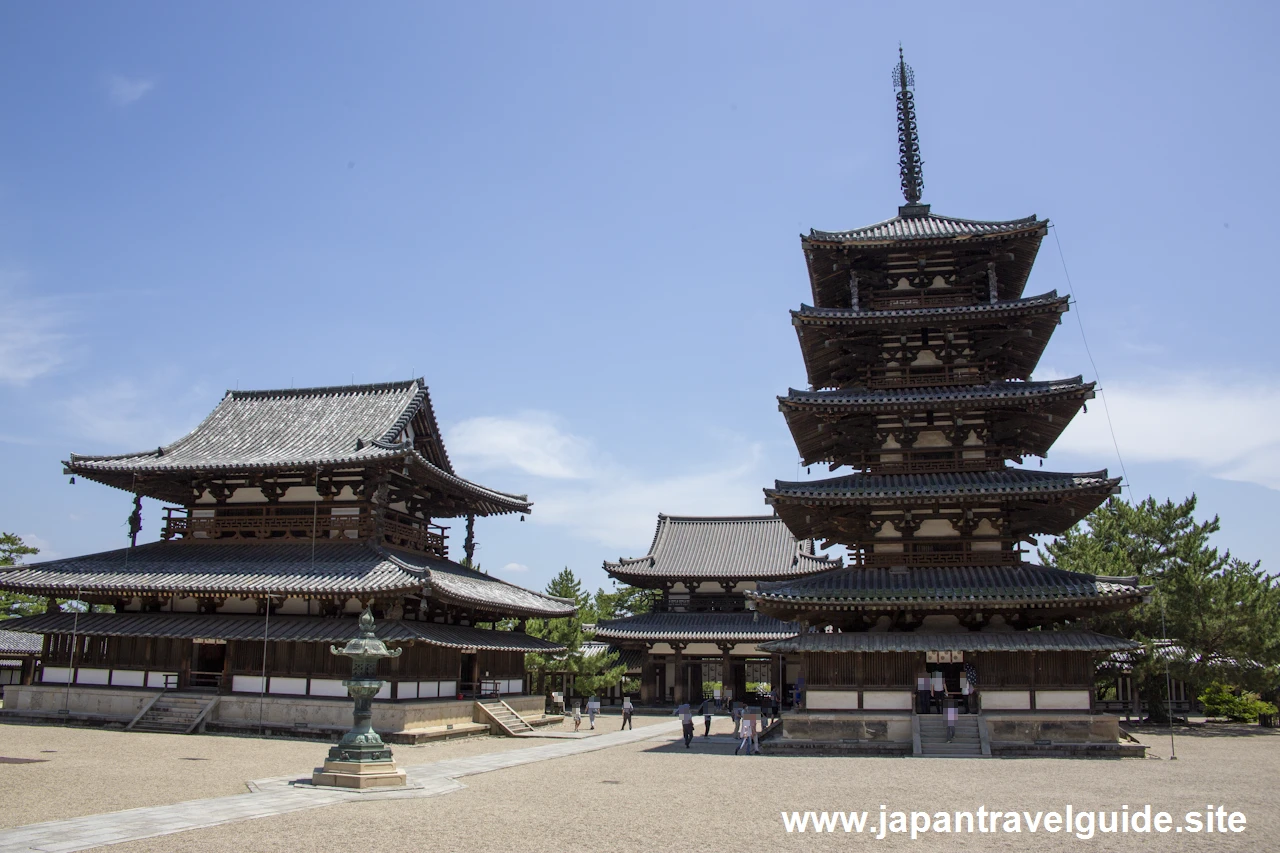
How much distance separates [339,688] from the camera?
30484 mm

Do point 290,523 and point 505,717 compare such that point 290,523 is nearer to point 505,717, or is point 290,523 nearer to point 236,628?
point 236,628

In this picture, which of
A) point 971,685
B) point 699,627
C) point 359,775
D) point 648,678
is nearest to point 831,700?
point 971,685

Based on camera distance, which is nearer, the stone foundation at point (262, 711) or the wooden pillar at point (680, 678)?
the stone foundation at point (262, 711)

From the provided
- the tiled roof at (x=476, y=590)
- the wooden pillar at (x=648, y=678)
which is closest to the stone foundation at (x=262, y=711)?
the tiled roof at (x=476, y=590)

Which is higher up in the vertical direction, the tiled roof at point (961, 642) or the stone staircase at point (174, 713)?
the tiled roof at point (961, 642)

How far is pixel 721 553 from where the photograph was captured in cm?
5438

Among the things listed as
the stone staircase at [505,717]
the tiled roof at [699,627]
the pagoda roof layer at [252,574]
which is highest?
the pagoda roof layer at [252,574]

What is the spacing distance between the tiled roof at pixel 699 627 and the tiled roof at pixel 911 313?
23.3 m

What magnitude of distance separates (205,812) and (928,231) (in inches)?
1052

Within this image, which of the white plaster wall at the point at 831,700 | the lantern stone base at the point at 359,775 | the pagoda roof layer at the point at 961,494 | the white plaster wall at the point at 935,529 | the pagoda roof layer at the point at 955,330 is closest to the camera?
the lantern stone base at the point at 359,775

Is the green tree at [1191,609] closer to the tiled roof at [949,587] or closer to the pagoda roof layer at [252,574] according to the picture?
the tiled roof at [949,587]

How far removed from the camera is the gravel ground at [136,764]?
16219mm

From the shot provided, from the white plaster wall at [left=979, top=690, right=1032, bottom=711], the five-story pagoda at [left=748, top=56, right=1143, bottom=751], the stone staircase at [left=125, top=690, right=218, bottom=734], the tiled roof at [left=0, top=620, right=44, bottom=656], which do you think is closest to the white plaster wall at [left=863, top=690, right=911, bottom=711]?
the five-story pagoda at [left=748, top=56, right=1143, bottom=751]

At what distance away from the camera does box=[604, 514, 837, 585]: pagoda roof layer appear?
52.0 meters
